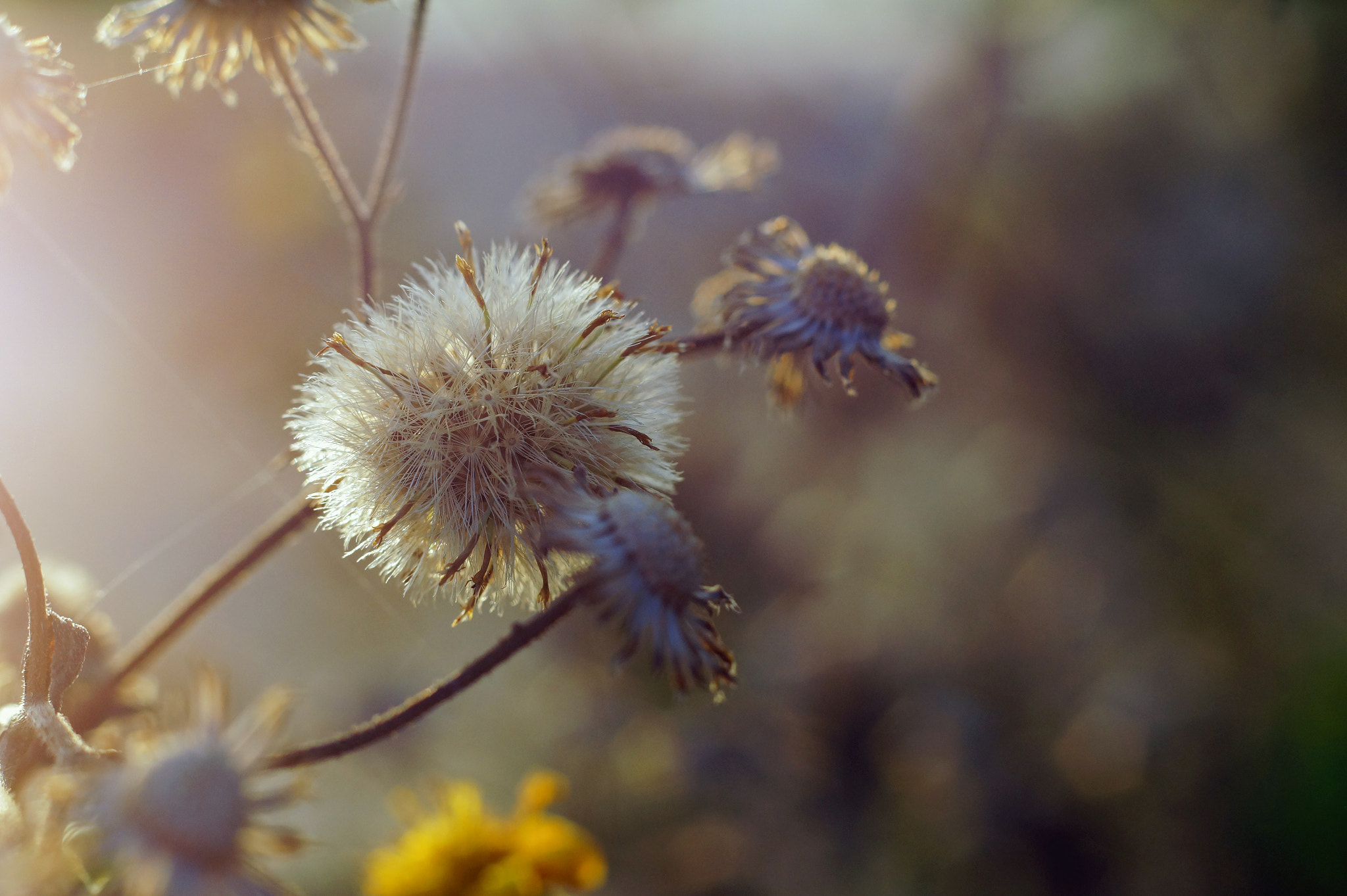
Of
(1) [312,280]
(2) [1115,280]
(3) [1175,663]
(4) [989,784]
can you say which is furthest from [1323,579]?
(1) [312,280]

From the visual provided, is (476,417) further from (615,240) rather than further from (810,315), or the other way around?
(615,240)

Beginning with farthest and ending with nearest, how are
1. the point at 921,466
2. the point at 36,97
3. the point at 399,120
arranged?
the point at 921,466 < the point at 399,120 < the point at 36,97

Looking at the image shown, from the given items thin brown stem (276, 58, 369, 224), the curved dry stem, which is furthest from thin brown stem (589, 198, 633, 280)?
thin brown stem (276, 58, 369, 224)

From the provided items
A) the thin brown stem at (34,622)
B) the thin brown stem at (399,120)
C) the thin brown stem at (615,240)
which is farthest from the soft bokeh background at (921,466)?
the thin brown stem at (34,622)

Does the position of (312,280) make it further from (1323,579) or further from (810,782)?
(1323,579)

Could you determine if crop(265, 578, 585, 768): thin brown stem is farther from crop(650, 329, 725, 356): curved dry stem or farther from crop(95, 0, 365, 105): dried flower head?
crop(95, 0, 365, 105): dried flower head

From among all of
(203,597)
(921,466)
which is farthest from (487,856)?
(921,466)
